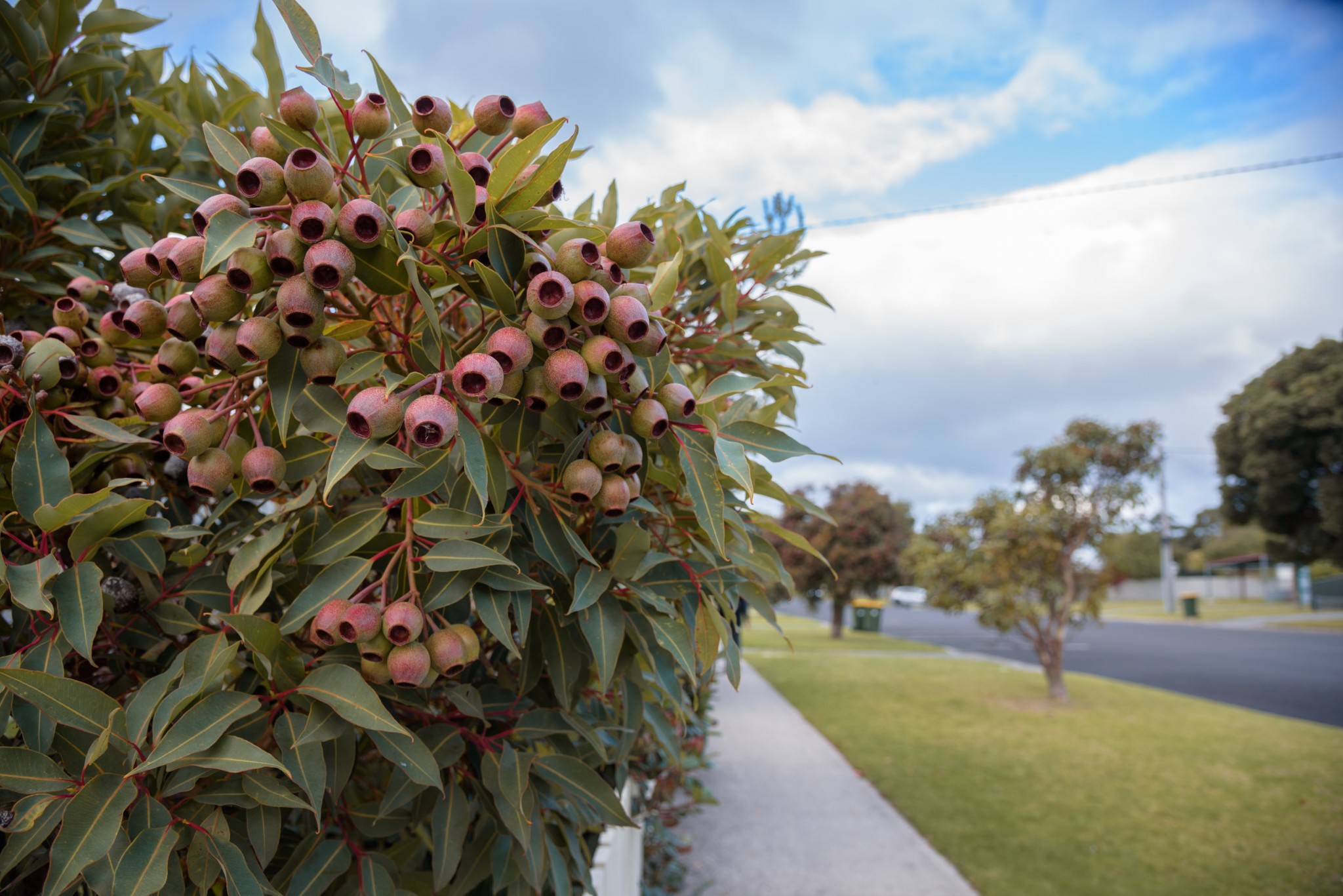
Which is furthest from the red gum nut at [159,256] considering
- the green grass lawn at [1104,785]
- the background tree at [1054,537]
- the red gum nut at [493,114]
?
the background tree at [1054,537]

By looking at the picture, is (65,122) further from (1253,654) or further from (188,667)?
(1253,654)

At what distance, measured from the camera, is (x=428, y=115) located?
1.00m

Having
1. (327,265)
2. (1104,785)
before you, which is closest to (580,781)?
(327,265)

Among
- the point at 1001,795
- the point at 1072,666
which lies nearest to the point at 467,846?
the point at 1001,795

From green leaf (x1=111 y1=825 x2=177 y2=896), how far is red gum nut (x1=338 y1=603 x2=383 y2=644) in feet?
0.95

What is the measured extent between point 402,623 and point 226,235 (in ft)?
1.68

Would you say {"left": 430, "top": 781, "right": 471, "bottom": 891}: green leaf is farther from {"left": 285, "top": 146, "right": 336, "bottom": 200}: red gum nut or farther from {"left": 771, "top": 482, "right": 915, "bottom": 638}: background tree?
{"left": 771, "top": 482, "right": 915, "bottom": 638}: background tree

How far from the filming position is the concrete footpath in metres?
5.32

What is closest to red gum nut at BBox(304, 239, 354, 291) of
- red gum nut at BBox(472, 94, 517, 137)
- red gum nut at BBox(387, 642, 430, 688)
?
red gum nut at BBox(472, 94, 517, 137)

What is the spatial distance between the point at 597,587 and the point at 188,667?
1.77ft

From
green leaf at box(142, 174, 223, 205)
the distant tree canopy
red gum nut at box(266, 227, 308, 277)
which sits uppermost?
the distant tree canopy

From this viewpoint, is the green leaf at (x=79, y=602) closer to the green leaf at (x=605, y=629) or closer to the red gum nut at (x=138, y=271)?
Result: the red gum nut at (x=138, y=271)

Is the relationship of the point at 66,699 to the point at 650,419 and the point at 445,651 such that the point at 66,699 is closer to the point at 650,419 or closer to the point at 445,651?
the point at 445,651

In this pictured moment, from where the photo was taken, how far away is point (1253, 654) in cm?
1880
